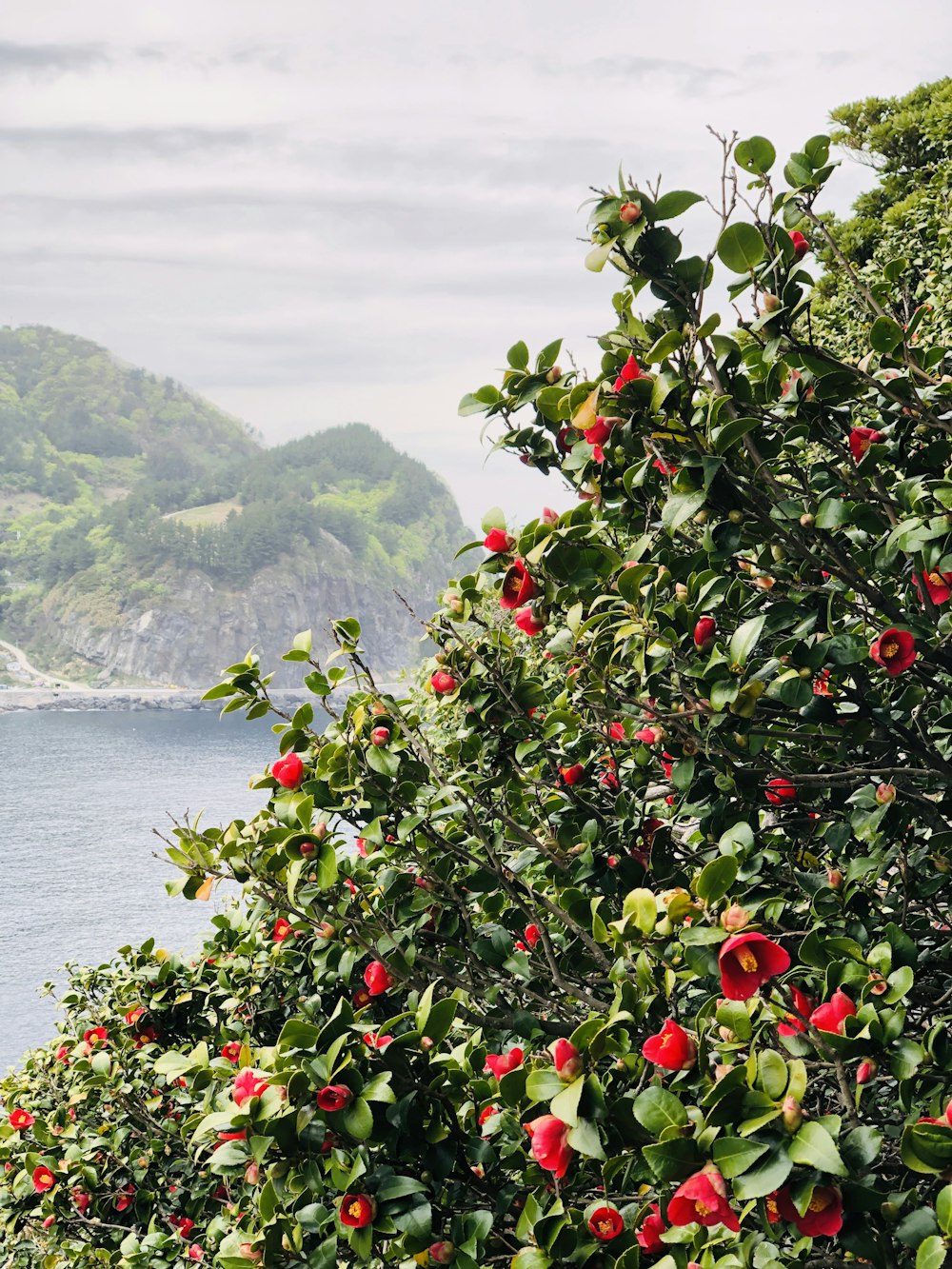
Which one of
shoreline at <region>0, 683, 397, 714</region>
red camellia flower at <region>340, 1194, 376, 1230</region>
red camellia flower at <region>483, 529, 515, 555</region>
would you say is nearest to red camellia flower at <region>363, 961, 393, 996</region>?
red camellia flower at <region>340, 1194, 376, 1230</region>

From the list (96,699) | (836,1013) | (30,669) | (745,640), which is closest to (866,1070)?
(836,1013)

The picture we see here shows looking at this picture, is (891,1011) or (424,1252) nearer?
(891,1011)

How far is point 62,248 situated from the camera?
99438 mm

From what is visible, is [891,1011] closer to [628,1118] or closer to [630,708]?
[628,1118]

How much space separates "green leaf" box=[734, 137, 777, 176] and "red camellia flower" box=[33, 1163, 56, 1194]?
2.58 m

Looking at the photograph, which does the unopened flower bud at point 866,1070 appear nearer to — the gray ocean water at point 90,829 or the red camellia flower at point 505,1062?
the red camellia flower at point 505,1062

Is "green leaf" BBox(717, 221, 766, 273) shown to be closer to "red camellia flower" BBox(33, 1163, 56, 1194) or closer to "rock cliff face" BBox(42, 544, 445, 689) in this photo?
"red camellia flower" BBox(33, 1163, 56, 1194)

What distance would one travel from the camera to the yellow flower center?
83cm

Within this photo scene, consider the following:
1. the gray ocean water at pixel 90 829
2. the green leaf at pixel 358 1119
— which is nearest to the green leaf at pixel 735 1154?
the green leaf at pixel 358 1119

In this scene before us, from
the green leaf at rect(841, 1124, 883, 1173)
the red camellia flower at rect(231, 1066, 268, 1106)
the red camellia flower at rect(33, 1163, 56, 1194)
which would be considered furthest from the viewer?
the red camellia flower at rect(33, 1163, 56, 1194)

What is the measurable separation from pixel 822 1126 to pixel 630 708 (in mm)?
724

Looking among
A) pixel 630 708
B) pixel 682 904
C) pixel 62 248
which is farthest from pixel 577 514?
pixel 62 248

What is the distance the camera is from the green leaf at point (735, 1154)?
73 centimetres

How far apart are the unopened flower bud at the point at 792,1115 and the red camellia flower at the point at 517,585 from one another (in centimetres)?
74
